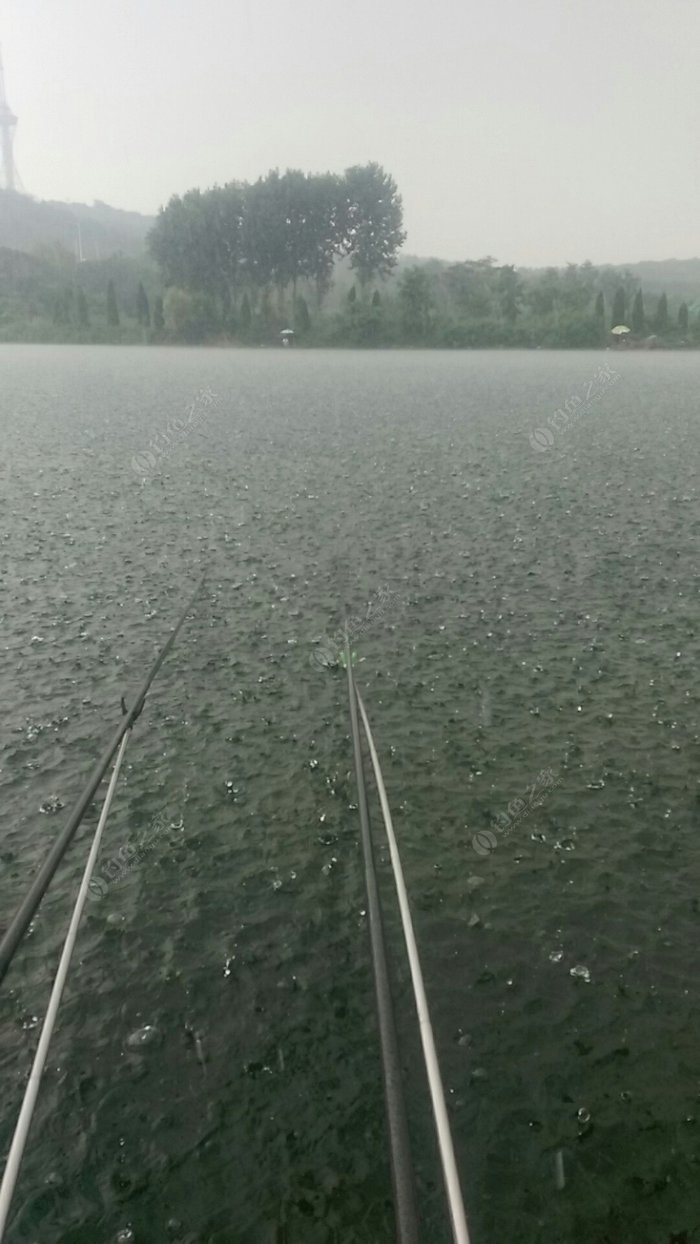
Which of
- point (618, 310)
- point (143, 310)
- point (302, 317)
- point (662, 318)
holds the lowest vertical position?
point (662, 318)

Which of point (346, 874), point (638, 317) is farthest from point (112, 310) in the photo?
point (346, 874)

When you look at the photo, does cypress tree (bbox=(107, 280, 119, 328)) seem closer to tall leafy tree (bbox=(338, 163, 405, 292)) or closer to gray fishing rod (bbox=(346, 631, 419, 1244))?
tall leafy tree (bbox=(338, 163, 405, 292))

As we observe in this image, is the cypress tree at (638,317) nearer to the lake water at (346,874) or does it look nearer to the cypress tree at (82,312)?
the cypress tree at (82,312)

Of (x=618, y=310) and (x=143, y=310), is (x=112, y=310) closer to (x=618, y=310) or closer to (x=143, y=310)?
(x=143, y=310)

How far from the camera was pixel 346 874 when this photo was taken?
373 inches

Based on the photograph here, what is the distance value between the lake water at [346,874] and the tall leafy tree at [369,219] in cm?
14456

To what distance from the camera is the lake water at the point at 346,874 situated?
6258mm

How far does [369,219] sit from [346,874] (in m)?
163

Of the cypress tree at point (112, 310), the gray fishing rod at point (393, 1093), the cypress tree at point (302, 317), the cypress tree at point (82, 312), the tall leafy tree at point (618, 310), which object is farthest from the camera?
the cypress tree at point (82, 312)

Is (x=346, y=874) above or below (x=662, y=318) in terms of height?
below

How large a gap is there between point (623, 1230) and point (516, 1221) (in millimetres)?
744

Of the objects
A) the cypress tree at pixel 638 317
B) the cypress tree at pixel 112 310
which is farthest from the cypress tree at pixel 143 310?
the cypress tree at pixel 638 317

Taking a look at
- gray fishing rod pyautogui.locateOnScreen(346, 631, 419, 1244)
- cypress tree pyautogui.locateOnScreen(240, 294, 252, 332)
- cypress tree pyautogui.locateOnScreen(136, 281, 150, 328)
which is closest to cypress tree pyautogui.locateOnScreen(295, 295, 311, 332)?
cypress tree pyautogui.locateOnScreen(240, 294, 252, 332)

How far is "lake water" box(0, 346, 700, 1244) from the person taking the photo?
6.26 meters
